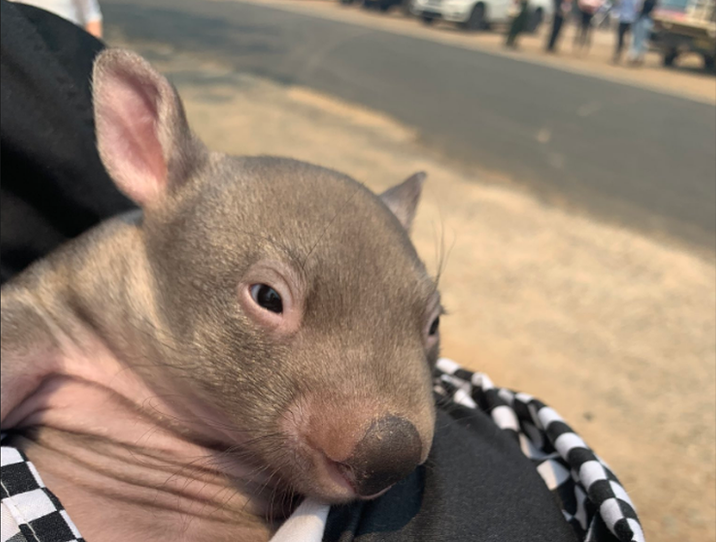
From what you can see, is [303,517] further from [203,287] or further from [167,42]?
[167,42]

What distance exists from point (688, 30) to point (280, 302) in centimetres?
882

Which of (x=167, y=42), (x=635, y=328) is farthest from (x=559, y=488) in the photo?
(x=167, y=42)

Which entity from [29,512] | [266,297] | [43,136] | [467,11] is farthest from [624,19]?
[29,512]

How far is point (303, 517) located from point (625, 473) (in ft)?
6.02

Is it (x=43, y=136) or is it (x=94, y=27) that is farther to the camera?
(x=94, y=27)

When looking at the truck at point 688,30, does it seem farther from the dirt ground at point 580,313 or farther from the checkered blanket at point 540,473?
the checkered blanket at point 540,473

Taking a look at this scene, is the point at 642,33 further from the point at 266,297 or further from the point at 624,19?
the point at 266,297

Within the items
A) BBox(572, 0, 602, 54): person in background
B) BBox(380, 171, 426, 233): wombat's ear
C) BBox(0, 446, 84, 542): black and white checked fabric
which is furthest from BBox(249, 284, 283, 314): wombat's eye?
BBox(572, 0, 602, 54): person in background

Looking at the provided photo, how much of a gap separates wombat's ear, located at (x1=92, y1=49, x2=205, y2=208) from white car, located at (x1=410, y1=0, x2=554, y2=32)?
21.1m

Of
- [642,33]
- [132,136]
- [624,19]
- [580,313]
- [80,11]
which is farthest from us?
[624,19]

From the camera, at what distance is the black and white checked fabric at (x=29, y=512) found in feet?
3.89

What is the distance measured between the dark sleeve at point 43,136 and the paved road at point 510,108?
216cm

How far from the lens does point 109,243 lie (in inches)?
69.8

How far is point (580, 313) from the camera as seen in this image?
4.30m
